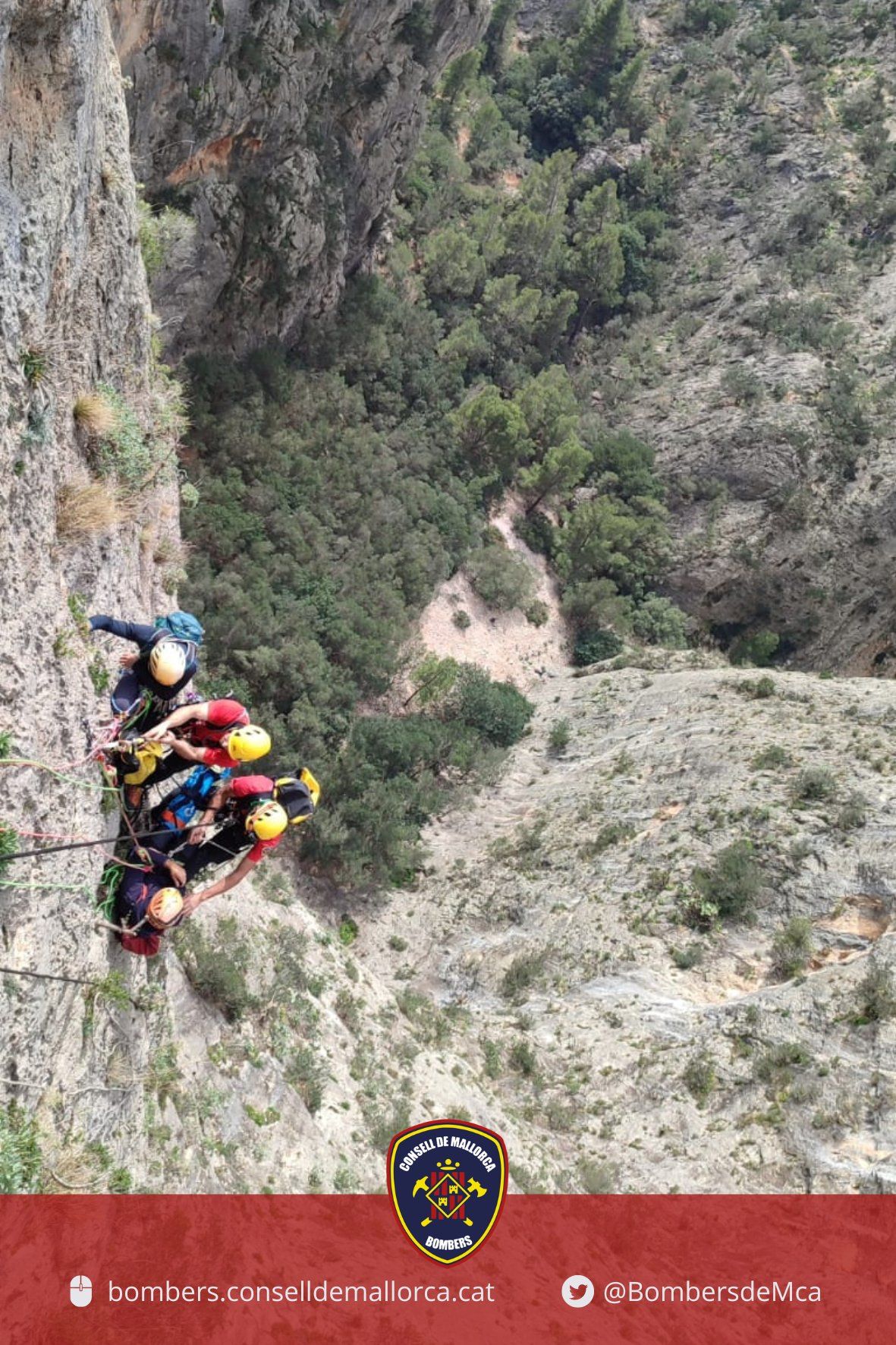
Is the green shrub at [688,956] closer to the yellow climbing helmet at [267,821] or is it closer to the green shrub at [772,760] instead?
the green shrub at [772,760]

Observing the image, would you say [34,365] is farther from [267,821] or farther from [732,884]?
[732,884]

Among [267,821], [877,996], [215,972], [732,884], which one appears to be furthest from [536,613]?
[267,821]

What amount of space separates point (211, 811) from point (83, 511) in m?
2.81

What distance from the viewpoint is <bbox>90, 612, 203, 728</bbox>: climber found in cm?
642

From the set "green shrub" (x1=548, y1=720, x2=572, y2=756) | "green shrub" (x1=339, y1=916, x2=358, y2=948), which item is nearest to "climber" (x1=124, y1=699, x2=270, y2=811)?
"green shrub" (x1=339, y1=916, x2=358, y2=948)

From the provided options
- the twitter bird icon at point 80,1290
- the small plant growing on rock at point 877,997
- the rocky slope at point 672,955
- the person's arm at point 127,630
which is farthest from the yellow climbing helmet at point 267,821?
the small plant growing on rock at point 877,997

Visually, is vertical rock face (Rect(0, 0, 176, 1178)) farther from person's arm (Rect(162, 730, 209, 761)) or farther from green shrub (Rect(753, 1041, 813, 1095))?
green shrub (Rect(753, 1041, 813, 1095))

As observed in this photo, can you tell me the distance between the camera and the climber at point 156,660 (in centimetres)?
642

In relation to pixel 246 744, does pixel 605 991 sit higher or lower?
lower

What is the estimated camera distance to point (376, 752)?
2491 centimetres

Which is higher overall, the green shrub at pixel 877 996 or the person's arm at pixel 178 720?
the person's arm at pixel 178 720

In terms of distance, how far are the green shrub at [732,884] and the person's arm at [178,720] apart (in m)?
14.9

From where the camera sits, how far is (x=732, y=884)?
59.6 ft

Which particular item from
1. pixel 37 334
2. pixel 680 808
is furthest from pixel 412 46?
pixel 37 334
